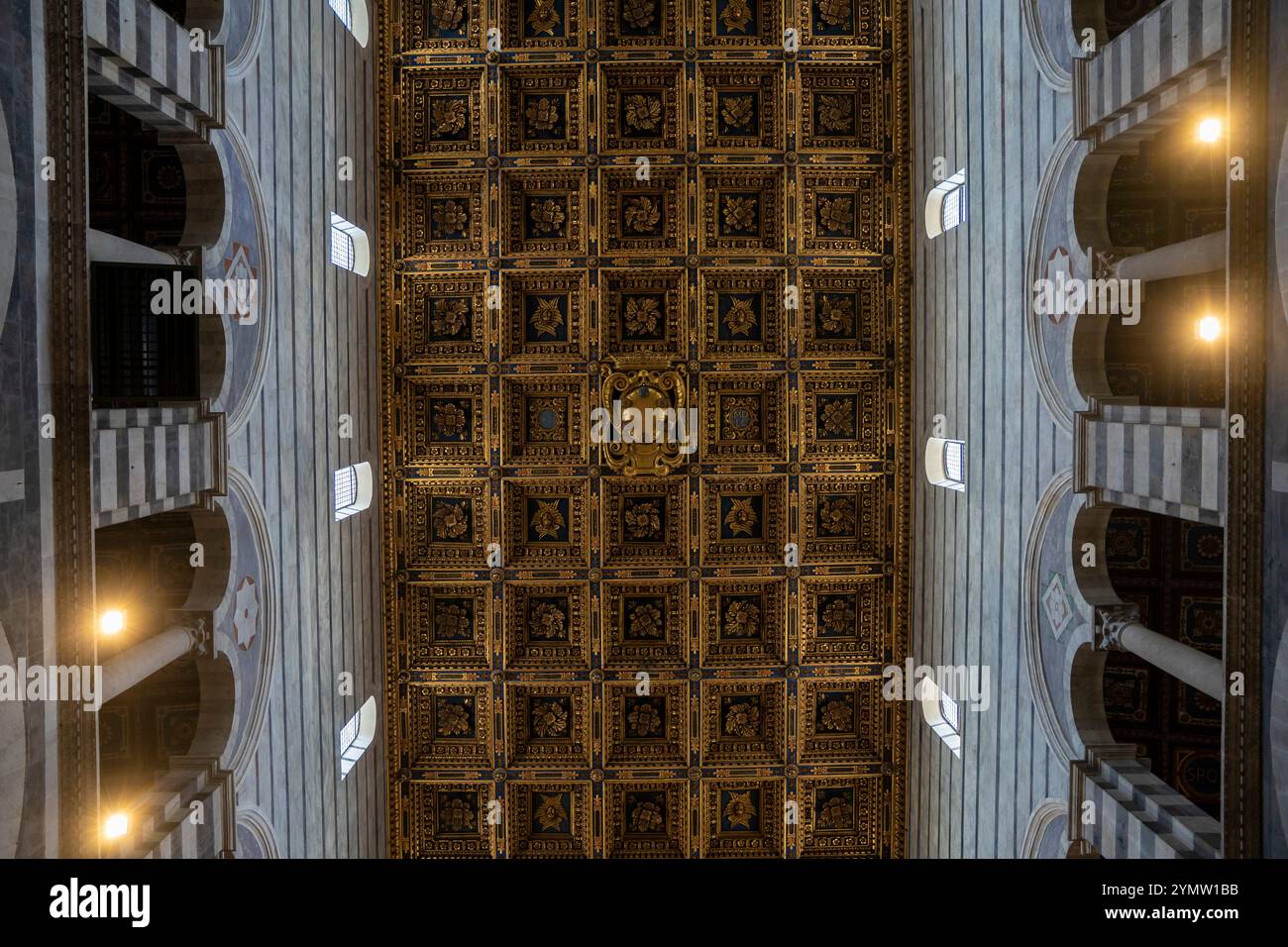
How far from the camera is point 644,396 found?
18.5 metres

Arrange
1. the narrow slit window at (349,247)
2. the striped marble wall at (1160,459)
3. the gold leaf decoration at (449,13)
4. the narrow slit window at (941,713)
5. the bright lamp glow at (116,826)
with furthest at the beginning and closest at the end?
1. the gold leaf decoration at (449,13)
2. the narrow slit window at (349,247)
3. the narrow slit window at (941,713)
4. the bright lamp glow at (116,826)
5. the striped marble wall at (1160,459)

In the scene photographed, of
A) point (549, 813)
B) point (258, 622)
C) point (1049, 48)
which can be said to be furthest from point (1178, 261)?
point (549, 813)

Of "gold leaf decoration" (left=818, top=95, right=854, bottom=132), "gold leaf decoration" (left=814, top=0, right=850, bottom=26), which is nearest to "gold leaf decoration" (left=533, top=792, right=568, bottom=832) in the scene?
"gold leaf decoration" (left=818, top=95, right=854, bottom=132)

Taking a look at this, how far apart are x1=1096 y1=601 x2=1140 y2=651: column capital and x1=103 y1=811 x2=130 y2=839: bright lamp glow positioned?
14222 millimetres

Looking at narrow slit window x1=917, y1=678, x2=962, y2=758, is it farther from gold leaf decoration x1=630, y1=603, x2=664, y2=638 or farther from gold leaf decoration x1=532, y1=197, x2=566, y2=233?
gold leaf decoration x1=532, y1=197, x2=566, y2=233

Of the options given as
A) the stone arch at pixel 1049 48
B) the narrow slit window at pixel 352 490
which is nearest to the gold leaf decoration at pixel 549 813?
the narrow slit window at pixel 352 490

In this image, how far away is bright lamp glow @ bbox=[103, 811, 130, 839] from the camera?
31.7 ft

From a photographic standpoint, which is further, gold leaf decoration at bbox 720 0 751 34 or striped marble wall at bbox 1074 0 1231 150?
gold leaf decoration at bbox 720 0 751 34

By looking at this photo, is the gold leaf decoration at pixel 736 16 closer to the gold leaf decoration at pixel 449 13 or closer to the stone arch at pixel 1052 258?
the gold leaf decoration at pixel 449 13

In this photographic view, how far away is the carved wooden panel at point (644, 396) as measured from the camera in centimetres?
1845

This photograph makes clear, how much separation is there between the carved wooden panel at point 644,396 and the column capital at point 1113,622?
6834 mm

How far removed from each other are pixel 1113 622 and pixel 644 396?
1073 cm
